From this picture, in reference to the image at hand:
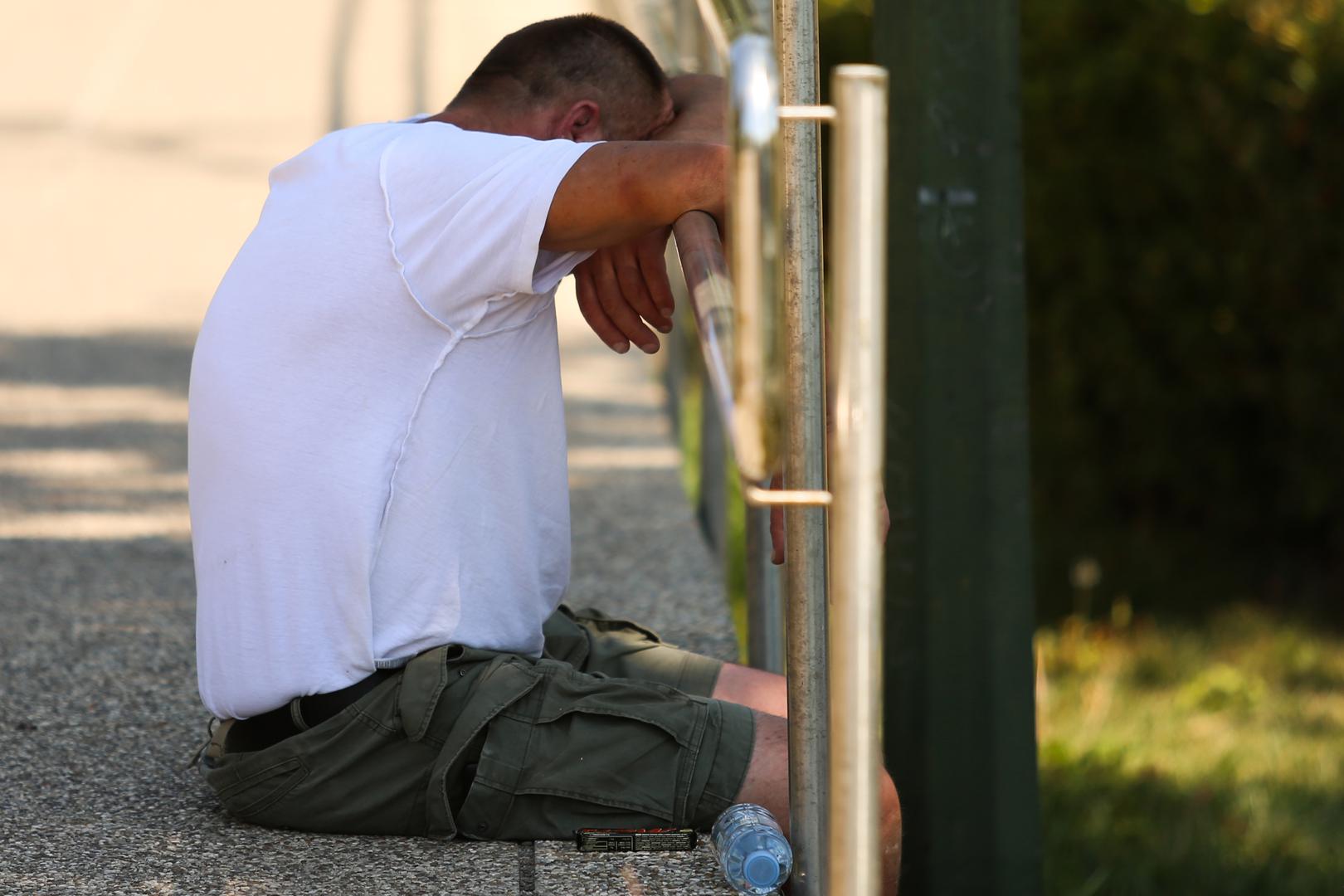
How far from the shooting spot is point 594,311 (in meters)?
2.48

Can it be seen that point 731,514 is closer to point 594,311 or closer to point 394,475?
point 594,311

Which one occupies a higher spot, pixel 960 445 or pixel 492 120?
pixel 492 120

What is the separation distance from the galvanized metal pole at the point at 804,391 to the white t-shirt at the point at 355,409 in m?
0.42

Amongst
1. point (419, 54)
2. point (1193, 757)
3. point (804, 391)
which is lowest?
point (1193, 757)

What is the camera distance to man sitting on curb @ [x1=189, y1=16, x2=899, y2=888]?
218 centimetres

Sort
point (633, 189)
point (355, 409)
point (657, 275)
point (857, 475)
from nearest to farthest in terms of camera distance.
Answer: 1. point (857, 475)
2. point (633, 189)
3. point (355, 409)
4. point (657, 275)

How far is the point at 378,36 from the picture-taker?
805 cm

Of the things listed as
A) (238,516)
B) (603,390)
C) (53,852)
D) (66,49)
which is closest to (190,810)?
(53,852)

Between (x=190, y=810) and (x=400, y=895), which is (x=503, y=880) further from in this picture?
(x=190, y=810)

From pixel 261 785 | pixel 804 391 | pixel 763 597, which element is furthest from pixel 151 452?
pixel 804 391

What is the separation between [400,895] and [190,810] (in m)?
0.49

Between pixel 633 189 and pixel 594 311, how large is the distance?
0.40 meters

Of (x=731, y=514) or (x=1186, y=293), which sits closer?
(x=731, y=514)

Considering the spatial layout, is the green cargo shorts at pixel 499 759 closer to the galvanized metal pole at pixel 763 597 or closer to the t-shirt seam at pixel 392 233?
the t-shirt seam at pixel 392 233
